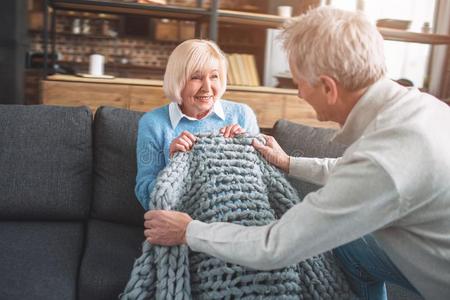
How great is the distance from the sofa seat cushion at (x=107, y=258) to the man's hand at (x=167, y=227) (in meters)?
0.34

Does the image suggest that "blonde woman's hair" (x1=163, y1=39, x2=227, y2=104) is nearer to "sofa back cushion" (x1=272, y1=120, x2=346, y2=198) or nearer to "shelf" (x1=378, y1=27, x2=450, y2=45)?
"sofa back cushion" (x1=272, y1=120, x2=346, y2=198)

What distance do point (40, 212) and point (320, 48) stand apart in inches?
51.2

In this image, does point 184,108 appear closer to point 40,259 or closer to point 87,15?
point 40,259

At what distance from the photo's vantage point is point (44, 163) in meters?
1.94

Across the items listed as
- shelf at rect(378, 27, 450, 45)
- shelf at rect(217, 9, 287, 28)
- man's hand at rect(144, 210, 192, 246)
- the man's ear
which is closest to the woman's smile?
man's hand at rect(144, 210, 192, 246)

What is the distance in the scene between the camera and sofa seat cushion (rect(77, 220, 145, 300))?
159 cm

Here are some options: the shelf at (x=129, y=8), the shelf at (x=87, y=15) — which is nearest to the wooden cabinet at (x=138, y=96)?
the shelf at (x=129, y=8)

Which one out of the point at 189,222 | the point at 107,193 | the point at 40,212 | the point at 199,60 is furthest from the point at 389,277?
the point at 40,212

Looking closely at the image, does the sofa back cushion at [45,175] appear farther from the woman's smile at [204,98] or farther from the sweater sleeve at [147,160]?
the woman's smile at [204,98]

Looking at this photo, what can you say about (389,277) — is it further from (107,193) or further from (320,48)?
(107,193)

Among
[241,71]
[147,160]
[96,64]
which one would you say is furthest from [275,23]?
[147,160]

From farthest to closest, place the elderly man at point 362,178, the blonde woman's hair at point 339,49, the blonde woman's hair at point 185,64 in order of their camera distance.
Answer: the blonde woman's hair at point 185,64 < the blonde woman's hair at point 339,49 < the elderly man at point 362,178

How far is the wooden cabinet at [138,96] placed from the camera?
329cm

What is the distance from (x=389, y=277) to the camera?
134cm
